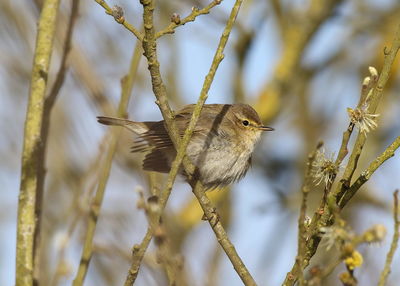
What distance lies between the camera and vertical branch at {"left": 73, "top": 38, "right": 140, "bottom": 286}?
281 cm

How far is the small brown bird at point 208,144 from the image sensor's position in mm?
4395

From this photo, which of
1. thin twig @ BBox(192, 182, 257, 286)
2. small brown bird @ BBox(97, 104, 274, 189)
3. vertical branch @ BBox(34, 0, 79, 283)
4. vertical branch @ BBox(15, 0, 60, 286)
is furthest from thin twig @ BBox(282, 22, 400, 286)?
small brown bird @ BBox(97, 104, 274, 189)

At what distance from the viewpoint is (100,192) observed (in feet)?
10.2

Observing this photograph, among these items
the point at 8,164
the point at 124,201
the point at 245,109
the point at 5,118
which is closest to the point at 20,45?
the point at 5,118

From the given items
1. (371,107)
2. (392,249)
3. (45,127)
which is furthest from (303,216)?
(45,127)

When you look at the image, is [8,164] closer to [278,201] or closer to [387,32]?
[278,201]

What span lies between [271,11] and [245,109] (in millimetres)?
2067

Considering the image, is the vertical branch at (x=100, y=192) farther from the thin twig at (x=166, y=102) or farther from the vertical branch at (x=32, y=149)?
the thin twig at (x=166, y=102)

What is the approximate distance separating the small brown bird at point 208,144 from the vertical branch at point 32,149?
1.36 metres

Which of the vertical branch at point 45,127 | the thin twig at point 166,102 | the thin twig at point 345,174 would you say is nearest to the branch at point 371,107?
the thin twig at point 345,174

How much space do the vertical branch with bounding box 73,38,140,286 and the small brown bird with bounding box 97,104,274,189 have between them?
899mm

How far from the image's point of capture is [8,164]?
20.5ft

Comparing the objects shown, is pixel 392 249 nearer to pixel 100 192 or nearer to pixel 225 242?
pixel 225 242

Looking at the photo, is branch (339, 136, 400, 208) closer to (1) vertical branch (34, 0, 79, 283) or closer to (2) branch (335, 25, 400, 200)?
(2) branch (335, 25, 400, 200)
